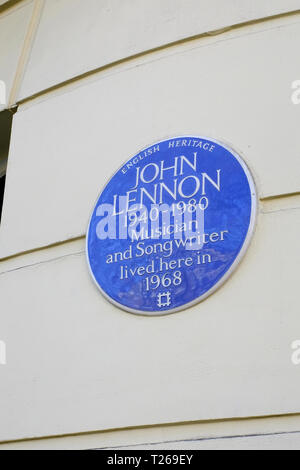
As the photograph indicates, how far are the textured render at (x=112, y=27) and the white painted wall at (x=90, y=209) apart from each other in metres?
0.01

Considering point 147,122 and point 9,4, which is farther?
point 9,4

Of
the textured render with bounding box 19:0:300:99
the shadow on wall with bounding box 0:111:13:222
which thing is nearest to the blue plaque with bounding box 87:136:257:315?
the textured render with bounding box 19:0:300:99

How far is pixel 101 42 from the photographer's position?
5.91 metres

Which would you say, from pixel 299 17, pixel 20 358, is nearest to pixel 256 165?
pixel 299 17

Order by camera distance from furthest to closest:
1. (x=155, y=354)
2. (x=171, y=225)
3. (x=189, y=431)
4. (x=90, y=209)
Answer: (x=90, y=209)
(x=171, y=225)
(x=155, y=354)
(x=189, y=431)

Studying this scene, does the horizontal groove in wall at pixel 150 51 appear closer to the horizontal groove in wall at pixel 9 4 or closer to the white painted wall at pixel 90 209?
the white painted wall at pixel 90 209

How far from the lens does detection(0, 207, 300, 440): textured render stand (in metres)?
4.36

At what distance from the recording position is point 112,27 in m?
5.92

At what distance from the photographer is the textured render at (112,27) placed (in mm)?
5418

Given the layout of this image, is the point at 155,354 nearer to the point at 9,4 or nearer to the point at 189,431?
the point at 189,431

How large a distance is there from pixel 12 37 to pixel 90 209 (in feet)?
6.51

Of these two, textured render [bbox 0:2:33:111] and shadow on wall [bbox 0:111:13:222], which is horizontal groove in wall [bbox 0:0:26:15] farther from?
shadow on wall [bbox 0:111:13:222]

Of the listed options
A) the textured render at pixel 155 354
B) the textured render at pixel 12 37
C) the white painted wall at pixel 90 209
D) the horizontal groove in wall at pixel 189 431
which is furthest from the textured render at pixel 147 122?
the horizontal groove in wall at pixel 189 431

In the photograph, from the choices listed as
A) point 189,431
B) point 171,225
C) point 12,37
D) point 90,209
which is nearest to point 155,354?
point 189,431
